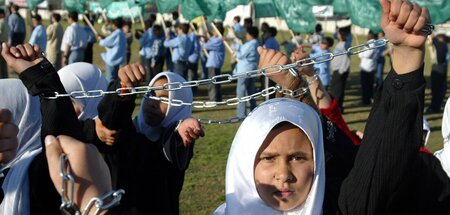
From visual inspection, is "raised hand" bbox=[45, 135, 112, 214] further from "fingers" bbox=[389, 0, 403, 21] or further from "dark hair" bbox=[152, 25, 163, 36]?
"dark hair" bbox=[152, 25, 163, 36]

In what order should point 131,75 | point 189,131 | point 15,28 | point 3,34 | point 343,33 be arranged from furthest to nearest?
point 15,28
point 3,34
point 343,33
point 189,131
point 131,75

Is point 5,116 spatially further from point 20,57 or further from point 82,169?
point 20,57

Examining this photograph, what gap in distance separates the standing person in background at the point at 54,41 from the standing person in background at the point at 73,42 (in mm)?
447

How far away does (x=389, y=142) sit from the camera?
1.89 meters

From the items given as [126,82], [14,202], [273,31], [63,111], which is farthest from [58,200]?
[273,31]

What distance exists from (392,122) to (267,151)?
0.51 m

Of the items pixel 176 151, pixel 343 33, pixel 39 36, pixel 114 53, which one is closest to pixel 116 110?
pixel 176 151

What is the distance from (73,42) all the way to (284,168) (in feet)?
41.2

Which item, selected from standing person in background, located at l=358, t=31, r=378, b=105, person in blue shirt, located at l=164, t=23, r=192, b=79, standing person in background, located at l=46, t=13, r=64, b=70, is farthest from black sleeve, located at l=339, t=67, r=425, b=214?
standing person in background, located at l=46, t=13, r=64, b=70

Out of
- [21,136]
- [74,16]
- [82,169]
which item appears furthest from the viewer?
[74,16]

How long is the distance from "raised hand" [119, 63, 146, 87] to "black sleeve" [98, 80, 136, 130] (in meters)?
0.09

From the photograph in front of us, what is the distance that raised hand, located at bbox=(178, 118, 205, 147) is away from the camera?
129 inches

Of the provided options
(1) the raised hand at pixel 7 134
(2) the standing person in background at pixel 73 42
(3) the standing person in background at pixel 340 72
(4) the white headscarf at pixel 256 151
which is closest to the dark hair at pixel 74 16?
(2) the standing person in background at pixel 73 42

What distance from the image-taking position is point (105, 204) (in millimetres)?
1530
